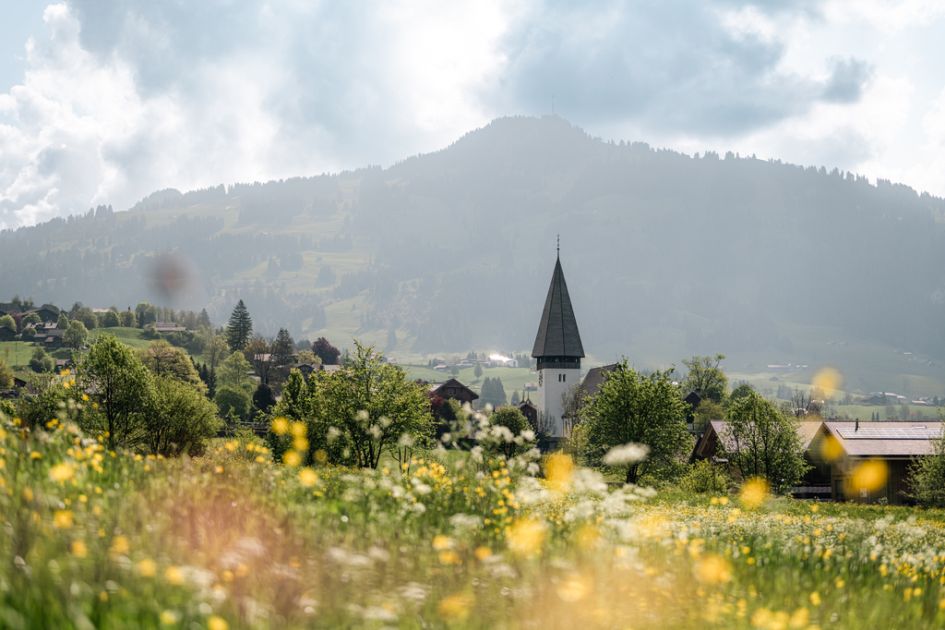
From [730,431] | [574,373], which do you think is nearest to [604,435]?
[730,431]

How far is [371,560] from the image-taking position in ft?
19.1

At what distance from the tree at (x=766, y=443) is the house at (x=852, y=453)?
2.53 metres

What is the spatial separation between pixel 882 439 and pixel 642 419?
23.4 meters

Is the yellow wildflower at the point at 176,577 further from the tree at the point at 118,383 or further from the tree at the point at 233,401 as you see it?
the tree at the point at 233,401

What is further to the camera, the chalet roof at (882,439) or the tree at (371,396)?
the chalet roof at (882,439)

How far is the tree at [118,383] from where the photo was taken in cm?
4538

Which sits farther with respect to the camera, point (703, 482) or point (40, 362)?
point (40, 362)

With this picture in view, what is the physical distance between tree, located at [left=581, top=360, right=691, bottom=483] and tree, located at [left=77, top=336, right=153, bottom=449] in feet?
96.3

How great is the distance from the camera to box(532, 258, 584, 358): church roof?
13012 cm

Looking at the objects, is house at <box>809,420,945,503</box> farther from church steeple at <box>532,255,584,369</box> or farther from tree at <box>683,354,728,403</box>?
tree at <box>683,354,728,403</box>

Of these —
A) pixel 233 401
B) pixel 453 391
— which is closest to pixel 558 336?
pixel 453 391

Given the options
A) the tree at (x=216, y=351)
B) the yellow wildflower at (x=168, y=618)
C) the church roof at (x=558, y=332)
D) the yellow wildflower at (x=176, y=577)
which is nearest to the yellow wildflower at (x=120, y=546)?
the yellow wildflower at (x=176, y=577)

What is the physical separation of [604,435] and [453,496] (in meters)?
41.2

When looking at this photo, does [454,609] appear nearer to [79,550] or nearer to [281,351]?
[79,550]
